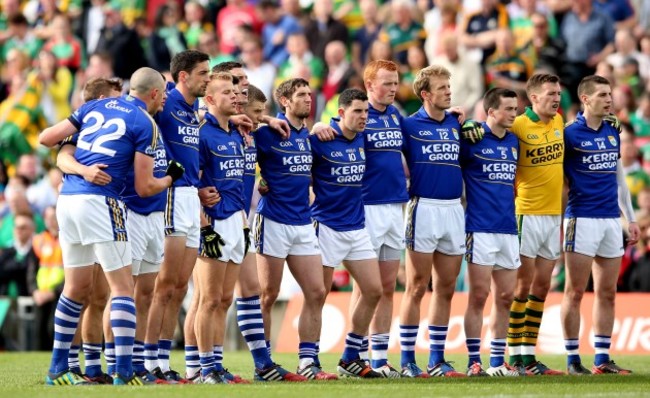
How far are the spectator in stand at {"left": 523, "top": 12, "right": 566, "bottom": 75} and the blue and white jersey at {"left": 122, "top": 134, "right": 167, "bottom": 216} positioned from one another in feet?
33.0

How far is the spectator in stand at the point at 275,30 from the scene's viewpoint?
80.0ft

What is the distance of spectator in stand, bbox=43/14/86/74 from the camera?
25109 millimetres

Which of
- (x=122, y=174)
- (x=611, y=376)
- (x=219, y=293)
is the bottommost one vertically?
(x=611, y=376)

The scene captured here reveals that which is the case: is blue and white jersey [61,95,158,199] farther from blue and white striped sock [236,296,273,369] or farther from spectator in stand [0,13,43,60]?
spectator in stand [0,13,43,60]

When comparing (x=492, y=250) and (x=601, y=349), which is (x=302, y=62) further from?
(x=601, y=349)

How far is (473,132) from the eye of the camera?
1449 cm

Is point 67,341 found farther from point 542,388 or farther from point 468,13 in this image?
point 468,13

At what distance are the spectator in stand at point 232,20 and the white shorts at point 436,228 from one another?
11101 mm

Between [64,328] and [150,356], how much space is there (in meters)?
1.04

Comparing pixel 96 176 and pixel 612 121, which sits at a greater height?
pixel 612 121

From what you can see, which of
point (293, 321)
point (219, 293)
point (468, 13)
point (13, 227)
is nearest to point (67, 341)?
point (219, 293)

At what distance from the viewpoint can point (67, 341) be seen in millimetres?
12508

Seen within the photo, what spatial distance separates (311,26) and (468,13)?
272 cm

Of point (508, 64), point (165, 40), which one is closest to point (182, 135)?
point (508, 64)
